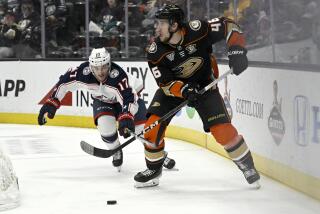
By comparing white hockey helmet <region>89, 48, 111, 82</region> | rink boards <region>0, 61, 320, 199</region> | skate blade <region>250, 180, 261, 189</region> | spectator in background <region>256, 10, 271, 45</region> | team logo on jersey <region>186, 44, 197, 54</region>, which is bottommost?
skate blade <region>250, 180, 261, 189</region>

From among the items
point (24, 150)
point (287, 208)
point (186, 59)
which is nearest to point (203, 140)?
point (24, 150)

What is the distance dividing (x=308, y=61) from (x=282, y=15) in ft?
2.13

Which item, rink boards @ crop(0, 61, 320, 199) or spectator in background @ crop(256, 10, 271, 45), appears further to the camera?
spectator in background @ crop(256, 10, 271, 45)

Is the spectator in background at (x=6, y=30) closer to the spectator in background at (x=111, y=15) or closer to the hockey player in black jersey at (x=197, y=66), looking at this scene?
the spectator in background at (x=111, y=15)

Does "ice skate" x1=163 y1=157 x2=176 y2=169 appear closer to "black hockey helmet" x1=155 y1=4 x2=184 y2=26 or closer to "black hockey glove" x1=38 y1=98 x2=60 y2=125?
"black hockey glove" x1=38 y1=98 x2=60 y2=125

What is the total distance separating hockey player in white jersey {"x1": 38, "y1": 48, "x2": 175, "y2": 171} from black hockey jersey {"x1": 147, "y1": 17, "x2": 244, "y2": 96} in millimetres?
603

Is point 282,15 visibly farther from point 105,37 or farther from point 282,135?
point 105,37

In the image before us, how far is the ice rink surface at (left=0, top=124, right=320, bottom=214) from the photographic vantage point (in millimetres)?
3814

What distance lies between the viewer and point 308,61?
160 inches

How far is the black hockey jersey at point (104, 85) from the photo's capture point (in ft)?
16.3

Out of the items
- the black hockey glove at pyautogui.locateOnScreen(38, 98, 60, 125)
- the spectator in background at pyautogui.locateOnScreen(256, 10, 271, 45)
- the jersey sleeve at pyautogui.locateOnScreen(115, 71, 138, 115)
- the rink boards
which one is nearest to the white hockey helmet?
the jersey sleeve at pyautogui.locateOnScreen(115, 71, 138, 115)

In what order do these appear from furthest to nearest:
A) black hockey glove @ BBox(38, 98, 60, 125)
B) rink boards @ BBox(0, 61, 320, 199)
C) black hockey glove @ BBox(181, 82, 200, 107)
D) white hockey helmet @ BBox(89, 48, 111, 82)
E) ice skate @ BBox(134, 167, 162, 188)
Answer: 1. white hockey helmet @ BBox(89, 48, 111, 82)
2. black hockey glove @ BBox(38, 98, 60, 125)
3. ice skate @ BBox(134, 167, 162, 188)
4. black hockey glove @ BBox(181, 82, 200, 107)
5. rink boards @ BBox(0, 61, 320, 199)

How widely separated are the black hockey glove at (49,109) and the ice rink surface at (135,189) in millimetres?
425

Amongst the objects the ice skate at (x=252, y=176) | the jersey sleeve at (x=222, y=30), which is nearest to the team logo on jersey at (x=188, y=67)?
the jersey sleeve at (x=222, y=30)
